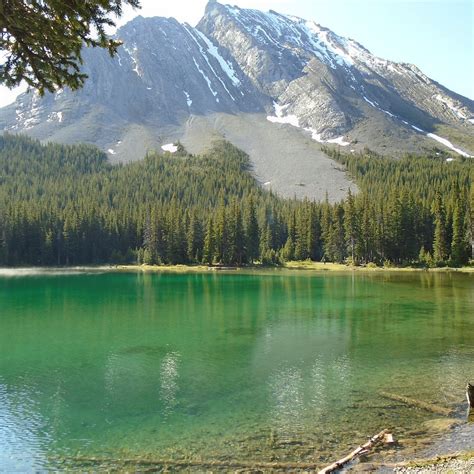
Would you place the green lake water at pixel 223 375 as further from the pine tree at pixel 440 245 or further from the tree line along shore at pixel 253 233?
the tree line along shore at pixel 253 233

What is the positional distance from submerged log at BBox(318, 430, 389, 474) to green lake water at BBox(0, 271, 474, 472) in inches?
31.2

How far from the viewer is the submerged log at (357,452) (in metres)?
15.7

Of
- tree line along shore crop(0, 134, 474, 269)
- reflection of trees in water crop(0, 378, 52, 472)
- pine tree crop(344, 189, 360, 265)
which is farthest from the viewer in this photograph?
pine tree crop(344, 189, 360, 265)

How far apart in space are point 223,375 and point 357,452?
42.7ft

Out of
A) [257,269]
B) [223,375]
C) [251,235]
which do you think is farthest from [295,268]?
[223,375]

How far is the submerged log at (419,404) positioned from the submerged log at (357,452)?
4285 millimetres

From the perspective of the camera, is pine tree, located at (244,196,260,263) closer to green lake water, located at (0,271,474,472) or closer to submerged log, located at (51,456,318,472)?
green lake water, located at (0,271,474,472)

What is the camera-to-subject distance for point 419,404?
22703 millimetres

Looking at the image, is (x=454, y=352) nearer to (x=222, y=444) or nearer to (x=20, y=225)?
(x=222, y=444)

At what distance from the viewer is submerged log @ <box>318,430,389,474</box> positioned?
1566 centimetres

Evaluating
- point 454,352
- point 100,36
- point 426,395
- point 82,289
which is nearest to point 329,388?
point 426,395

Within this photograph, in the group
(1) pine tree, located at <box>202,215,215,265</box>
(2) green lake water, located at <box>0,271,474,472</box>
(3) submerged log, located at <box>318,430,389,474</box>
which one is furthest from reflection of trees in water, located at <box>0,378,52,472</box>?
(1) pine tree, located at <box>202,215,215,265</box>

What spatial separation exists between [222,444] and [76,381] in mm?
12509

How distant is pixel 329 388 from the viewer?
25.8 meters
